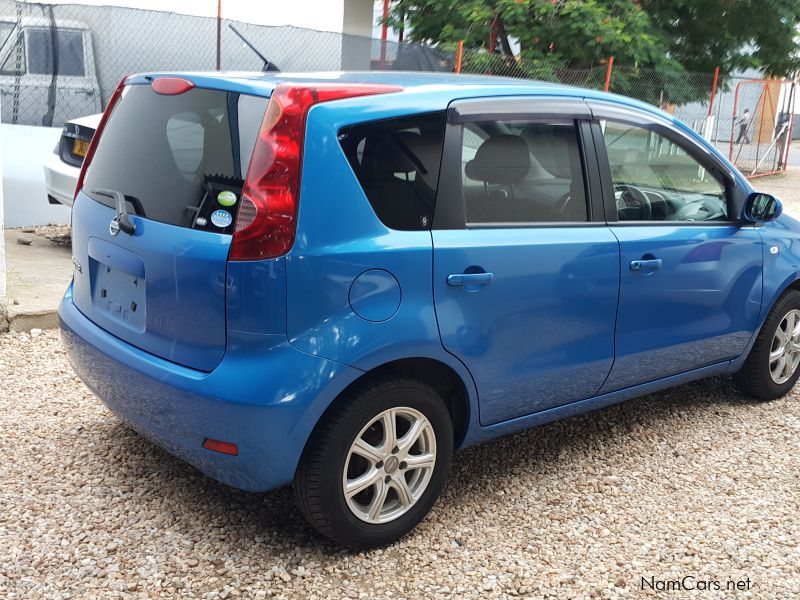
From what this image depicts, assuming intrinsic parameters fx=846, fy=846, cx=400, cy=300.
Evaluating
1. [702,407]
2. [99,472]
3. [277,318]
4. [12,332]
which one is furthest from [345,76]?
[12,332]

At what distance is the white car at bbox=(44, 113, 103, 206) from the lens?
23.9 ft

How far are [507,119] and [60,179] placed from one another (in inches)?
209

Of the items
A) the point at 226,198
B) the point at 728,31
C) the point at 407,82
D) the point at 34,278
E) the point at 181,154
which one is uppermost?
the point at 728,31

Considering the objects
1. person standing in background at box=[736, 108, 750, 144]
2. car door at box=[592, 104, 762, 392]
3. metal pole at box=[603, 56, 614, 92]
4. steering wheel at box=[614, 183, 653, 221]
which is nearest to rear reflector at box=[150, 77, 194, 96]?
car door at box=[592, 104, 762, 392]

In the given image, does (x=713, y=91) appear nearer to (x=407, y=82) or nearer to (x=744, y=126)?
(x=744, y=126)

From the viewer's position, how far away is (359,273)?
2775 mm

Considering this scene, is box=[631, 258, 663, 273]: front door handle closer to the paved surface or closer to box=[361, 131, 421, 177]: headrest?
box=[361, 131, 421, 177]: headrest

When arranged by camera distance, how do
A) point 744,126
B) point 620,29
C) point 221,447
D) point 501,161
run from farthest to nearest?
point 744,126
point 620,29
point 501,161
point 221,447

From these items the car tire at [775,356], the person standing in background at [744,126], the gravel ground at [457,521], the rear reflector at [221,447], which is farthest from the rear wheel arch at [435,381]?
the person standing in background at [744,126]

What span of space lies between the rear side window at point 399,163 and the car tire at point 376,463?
585mm

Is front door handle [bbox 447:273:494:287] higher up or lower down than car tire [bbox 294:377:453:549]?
higher up

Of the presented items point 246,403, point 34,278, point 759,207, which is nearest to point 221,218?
point 246,403

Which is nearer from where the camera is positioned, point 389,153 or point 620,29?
point 389,153

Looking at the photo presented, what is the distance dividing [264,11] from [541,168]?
8.44 m
